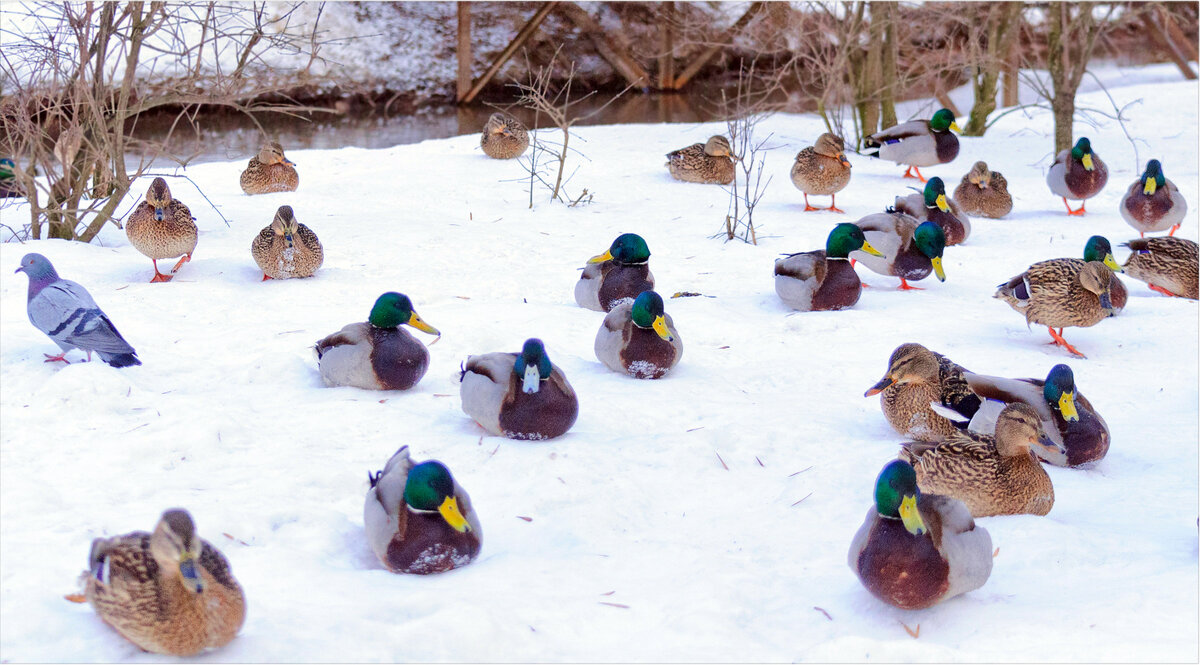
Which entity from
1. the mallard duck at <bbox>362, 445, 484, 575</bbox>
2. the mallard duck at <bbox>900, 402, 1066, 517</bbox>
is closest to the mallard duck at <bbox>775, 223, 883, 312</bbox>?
the mallard duck at <bbox>900, 402, 1066, 517</bbox>

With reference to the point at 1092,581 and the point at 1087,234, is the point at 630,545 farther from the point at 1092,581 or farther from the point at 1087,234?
the point at 1087,234

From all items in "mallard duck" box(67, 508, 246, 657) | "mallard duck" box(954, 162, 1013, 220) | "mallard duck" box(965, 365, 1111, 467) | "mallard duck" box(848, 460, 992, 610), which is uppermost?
"mallard duck" box(67, 508, 246, 657)

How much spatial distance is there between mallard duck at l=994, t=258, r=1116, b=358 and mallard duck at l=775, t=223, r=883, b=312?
3.07 ft

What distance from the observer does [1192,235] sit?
25.5 ft

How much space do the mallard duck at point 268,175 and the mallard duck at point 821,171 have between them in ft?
13.2

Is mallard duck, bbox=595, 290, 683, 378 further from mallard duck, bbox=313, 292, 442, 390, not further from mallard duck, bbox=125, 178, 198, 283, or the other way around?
mallard duck, bbox=125, 178, 198, 283

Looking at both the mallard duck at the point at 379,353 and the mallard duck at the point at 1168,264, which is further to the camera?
the mallard duck at the point at 1168,264

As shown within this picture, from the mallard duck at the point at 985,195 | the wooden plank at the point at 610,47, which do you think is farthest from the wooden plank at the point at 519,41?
the mallard duck at the point at 985,195

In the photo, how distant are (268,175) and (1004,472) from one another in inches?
263

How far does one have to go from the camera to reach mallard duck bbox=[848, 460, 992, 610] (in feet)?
9.41

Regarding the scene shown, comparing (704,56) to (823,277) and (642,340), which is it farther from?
(642,340)

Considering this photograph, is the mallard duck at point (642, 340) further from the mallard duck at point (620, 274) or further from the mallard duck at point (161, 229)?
the mallard duck at point (161, 229)

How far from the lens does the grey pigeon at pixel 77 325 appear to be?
4504 millimetres

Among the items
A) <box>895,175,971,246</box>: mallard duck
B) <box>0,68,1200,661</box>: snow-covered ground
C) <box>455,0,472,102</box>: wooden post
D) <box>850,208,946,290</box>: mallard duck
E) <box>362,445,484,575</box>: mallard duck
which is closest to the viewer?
<box>0,68,1200,661</box>: snow-covered ground
